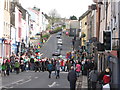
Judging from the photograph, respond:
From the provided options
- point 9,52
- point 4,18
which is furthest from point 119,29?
point 9,52

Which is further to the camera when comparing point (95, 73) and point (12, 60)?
point (12, 60)

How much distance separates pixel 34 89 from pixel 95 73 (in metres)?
3.40

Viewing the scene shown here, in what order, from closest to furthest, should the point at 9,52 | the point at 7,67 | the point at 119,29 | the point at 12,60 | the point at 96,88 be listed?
the point at 96,88 < the point at 119,29 < the point at 7,67 < the point at 12,60 < the point at 9,52

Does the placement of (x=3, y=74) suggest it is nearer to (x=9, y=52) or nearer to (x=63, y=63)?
(x=63, y=63)

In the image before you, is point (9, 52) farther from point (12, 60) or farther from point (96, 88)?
point (96, 88)

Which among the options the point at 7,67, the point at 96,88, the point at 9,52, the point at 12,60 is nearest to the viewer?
the point at 96,88

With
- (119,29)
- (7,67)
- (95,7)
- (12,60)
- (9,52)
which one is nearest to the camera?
(119,29)

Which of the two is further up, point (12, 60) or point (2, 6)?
point (2, 6)

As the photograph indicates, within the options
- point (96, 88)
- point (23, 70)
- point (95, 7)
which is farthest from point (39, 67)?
point (96, 88)

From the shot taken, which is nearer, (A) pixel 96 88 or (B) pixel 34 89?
(A) pixel 96 88

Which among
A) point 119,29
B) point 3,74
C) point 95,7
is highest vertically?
point 95,7

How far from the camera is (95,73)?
69.4ft

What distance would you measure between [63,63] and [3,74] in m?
9.15

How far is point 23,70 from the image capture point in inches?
1635
